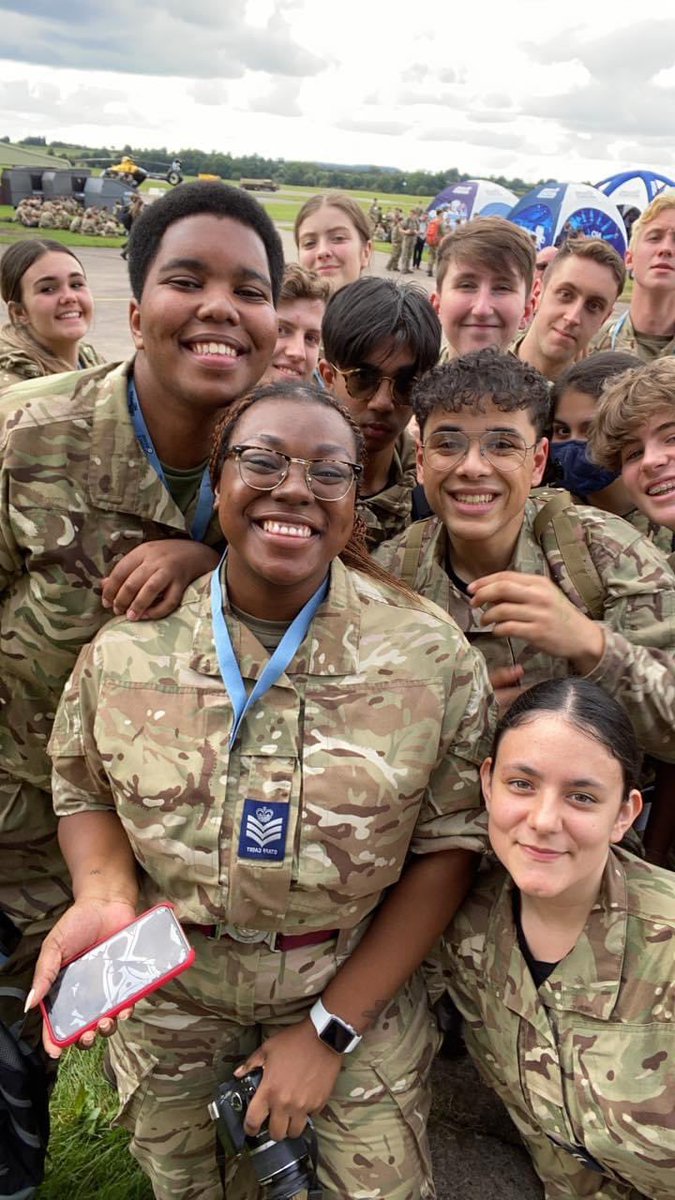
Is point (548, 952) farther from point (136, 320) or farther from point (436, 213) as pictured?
point (436, 213)

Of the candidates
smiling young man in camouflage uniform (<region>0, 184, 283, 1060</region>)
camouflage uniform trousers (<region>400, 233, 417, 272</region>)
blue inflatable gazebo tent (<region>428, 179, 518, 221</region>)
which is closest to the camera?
smiling young man in camouflage uniform (<region>0, 184, 283, 1060</region>)

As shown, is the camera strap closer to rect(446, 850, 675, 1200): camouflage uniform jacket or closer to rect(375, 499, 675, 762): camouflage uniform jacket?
rect(446, 850, 675, 1200): camouflage uniform jacket

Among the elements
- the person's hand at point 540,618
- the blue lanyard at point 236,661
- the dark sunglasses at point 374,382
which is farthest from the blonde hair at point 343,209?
the blue lanyard at point 236,661

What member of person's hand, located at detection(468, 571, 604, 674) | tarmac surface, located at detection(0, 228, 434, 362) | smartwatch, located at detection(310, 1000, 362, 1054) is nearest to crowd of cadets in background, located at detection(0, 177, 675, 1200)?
person's hand, located at detection(468, 571, 604, 674)

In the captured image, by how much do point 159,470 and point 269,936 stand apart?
1.20m

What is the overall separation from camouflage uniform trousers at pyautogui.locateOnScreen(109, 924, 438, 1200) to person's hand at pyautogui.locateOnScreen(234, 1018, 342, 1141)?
8 cm

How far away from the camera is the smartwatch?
2.14 m

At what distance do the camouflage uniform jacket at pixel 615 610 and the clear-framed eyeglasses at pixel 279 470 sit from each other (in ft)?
2.38

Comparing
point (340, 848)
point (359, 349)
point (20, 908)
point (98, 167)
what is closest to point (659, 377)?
point (359, 349)

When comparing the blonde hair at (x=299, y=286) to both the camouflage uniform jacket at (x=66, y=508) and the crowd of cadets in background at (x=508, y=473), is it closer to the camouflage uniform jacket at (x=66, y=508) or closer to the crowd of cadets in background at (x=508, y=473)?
the crowd of cadets in background at (x=508, y=473)

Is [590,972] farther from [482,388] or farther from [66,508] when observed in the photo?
[66,508]

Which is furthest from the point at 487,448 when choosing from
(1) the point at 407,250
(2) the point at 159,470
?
(1) the point at 407,250

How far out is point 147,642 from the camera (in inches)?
83.0

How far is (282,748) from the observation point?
201 cm
